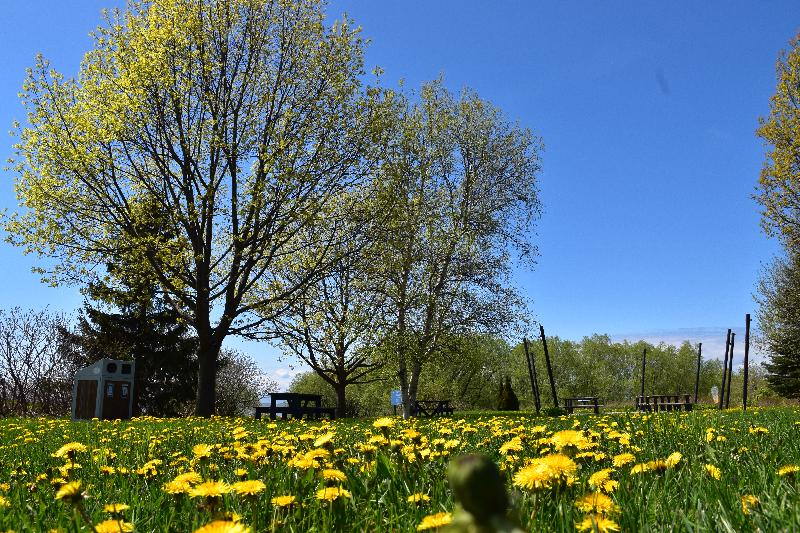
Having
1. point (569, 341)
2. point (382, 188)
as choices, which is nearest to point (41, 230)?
point (382, 188)

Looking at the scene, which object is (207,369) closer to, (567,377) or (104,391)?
(104,391)

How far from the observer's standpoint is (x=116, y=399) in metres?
19.4

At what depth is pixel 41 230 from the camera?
1518 centimetres

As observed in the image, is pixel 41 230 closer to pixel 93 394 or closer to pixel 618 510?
pixel 93 394

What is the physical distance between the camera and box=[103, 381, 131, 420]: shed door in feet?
61.8

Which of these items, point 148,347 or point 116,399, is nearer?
point 116,399

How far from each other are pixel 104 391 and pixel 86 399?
0.92 metres

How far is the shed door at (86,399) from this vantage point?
19.0 meters

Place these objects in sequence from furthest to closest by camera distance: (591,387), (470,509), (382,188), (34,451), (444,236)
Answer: (591,387) → (444,236) → (382,188) → (34,451) → (470,509)

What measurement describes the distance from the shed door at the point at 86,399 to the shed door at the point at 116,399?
382mm

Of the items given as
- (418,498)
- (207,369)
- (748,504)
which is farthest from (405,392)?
(748,504)

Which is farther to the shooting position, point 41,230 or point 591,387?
point 591,387

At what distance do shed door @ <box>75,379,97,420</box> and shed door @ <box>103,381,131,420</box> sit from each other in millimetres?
382

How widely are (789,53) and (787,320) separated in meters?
21.4
